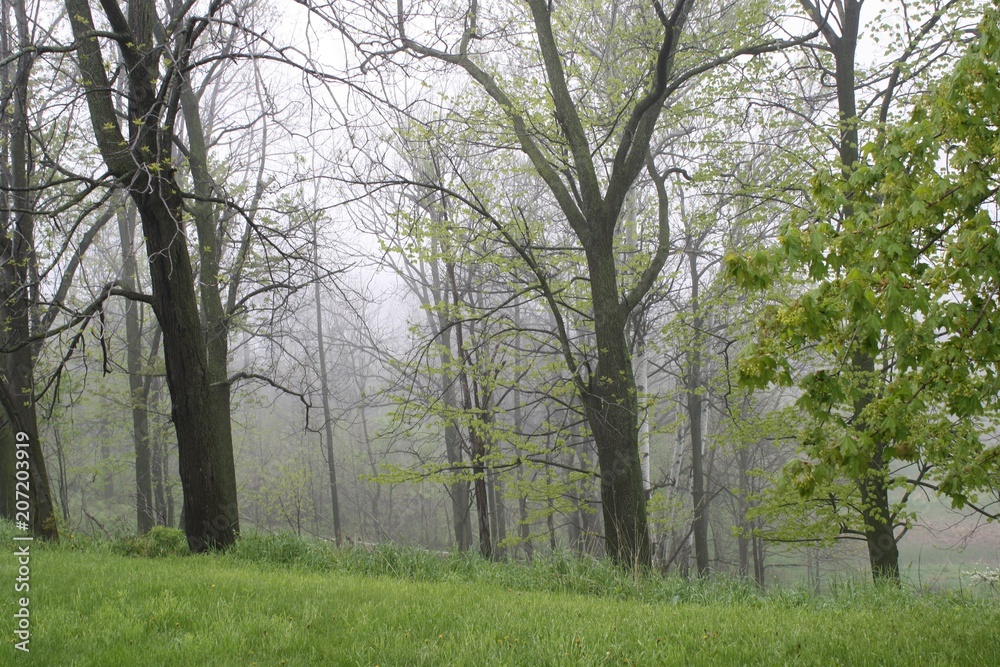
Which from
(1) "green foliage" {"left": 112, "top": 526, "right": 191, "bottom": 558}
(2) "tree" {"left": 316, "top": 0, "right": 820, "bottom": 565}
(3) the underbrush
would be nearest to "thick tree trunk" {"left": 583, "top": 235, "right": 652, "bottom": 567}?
(2) "tree" {"left": 316, "top": 0, "right": 820, "bottom": 565}

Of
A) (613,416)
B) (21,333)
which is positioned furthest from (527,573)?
(21,333)

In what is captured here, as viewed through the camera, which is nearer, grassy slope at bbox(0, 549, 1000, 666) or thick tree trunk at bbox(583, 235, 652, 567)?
grassy slope at bbox(0, 549, 1000, 666)

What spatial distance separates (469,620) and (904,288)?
3.20 m

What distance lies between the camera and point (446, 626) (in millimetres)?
4328

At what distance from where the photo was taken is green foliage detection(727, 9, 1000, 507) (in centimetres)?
299

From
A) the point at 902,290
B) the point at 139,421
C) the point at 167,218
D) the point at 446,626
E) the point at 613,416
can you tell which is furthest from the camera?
the point at 139,421

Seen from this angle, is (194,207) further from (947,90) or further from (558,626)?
(947,90)

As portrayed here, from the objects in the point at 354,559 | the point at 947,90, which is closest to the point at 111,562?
the point at 354,559

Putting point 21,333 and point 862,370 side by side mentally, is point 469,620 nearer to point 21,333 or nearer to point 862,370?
point 862,370

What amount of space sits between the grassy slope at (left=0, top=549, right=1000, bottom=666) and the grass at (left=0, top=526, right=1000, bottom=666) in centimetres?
1

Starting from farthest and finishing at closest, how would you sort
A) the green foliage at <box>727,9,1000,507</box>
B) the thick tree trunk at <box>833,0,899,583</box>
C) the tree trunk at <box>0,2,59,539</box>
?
Answer: the thick tree trunk at <box>833,0,899,583</box>, the tree trunk at <box>0,2,59,539</box>, the green foliage at <box>727,9,1000,507</box>

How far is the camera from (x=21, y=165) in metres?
11.2

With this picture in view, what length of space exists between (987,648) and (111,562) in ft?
23.7

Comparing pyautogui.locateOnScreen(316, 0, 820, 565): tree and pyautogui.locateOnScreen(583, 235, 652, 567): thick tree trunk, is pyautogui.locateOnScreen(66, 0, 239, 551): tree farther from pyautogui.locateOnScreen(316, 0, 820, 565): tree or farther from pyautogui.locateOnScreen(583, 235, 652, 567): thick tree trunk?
pyautogui.locateOnScreen(583, 235, 652, 567): thick tree trunk
